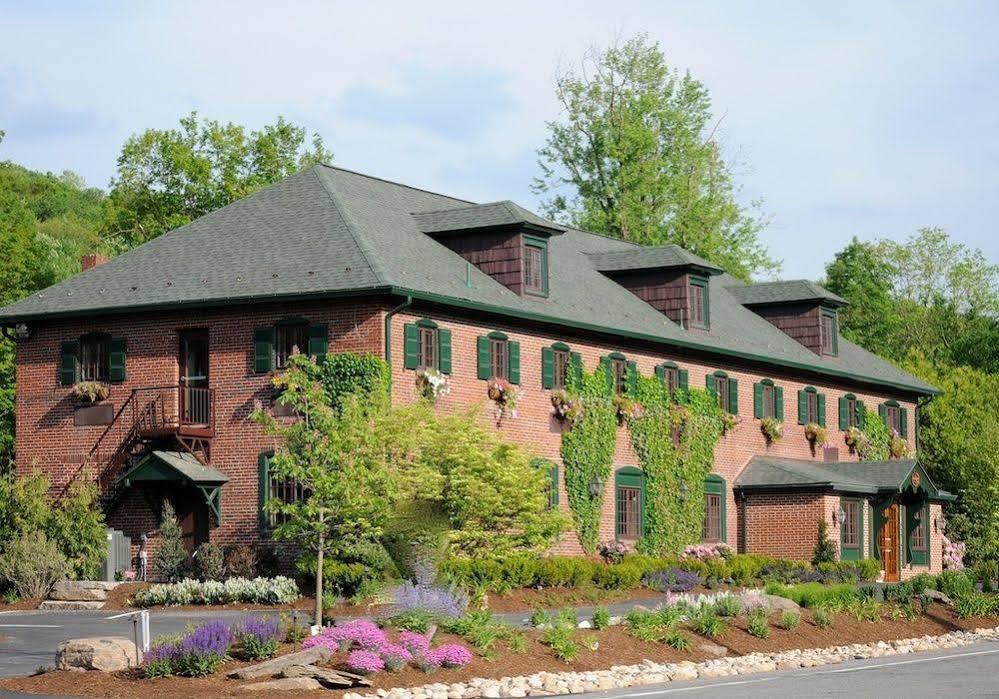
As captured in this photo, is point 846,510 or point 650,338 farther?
point 846,510

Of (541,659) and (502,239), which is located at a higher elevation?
(502,239)

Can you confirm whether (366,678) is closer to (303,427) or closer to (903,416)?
(303,427)

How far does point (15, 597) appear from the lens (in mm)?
36125

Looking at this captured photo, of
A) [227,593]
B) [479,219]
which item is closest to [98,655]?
[227,593]

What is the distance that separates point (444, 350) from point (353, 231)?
11.6 ft

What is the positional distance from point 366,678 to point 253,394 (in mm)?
17687

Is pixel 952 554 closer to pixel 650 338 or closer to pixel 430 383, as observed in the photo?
pixel 650 338

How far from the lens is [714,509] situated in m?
47.2

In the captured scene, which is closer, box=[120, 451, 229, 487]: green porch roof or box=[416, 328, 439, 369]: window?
box=[120, 451, 229, 487]: green porch roof

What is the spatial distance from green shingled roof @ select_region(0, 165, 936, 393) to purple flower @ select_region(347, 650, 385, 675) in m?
15.5

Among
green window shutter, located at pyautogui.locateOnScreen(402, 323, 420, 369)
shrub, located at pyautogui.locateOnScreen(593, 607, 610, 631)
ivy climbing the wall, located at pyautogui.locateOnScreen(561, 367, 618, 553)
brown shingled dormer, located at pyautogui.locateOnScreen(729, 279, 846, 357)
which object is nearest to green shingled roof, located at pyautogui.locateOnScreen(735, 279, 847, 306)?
brown shingled dormer, located at pyautogui.locateOnScreen(729, 279, 846, 357)

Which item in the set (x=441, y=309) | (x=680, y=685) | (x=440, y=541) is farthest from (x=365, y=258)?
(x=680, y=685)

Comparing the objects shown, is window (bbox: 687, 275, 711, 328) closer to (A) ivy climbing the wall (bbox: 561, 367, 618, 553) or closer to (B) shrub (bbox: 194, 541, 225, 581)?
(A) ivy climbing the wall (bbox: 561, 367, 618, 553)

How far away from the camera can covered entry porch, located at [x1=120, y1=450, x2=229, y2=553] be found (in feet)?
118
